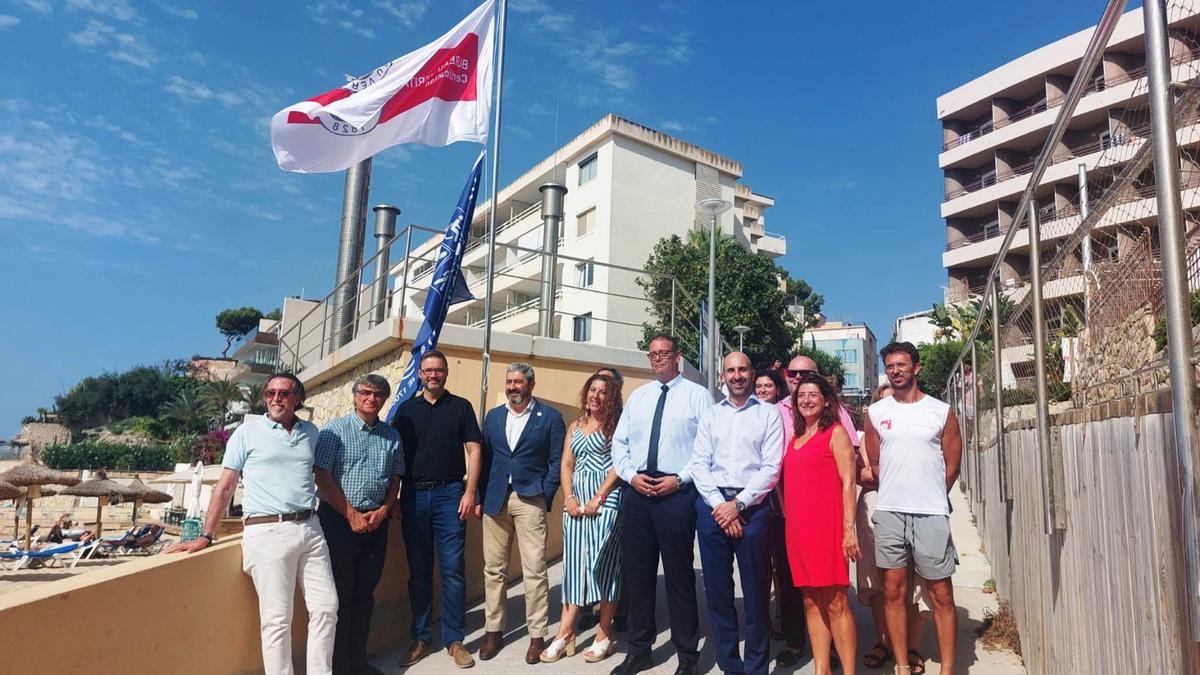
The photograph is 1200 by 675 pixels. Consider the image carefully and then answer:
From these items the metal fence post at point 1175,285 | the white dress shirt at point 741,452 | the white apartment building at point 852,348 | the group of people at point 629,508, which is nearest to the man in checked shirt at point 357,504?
the group of people at point 629,508

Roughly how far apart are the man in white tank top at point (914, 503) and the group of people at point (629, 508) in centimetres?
1

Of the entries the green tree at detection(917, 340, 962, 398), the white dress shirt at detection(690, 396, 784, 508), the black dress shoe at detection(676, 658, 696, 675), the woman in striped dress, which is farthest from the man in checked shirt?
the green tree at detection(917, 340, 962, 398)

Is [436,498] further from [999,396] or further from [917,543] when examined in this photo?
[999,396]

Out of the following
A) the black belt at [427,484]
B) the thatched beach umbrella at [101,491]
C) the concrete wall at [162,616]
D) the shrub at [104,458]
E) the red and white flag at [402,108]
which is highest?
the red and white flag at [402,108]

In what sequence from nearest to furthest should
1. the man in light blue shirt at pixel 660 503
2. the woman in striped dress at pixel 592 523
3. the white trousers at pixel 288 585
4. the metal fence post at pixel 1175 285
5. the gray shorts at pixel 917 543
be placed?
the metal fence post at pixel 1175 285 → the gray shorts at pixel 917 543 → the white trousers at pixel 288 585 → the man in light blue shirt at pixel 660 503 → the woman in striped dress at pixel 592 523

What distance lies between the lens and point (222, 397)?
51000 mm

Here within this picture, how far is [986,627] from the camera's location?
193 inches

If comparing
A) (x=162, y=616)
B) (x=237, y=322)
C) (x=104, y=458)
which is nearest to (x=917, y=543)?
(x=162, y=616)

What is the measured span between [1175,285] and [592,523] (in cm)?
375

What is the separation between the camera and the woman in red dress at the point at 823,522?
401 cm

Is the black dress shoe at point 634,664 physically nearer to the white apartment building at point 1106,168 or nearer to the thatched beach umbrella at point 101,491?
the white apartment building at point 1106,168

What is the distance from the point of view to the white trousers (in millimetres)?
4055

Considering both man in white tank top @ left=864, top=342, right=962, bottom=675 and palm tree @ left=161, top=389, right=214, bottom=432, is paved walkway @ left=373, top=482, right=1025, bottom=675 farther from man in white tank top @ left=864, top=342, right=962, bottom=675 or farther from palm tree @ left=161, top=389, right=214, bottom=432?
palm tree @ left=161, top=389, right=214, bottom=432

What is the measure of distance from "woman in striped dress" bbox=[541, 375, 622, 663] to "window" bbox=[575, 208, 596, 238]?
30.1m
